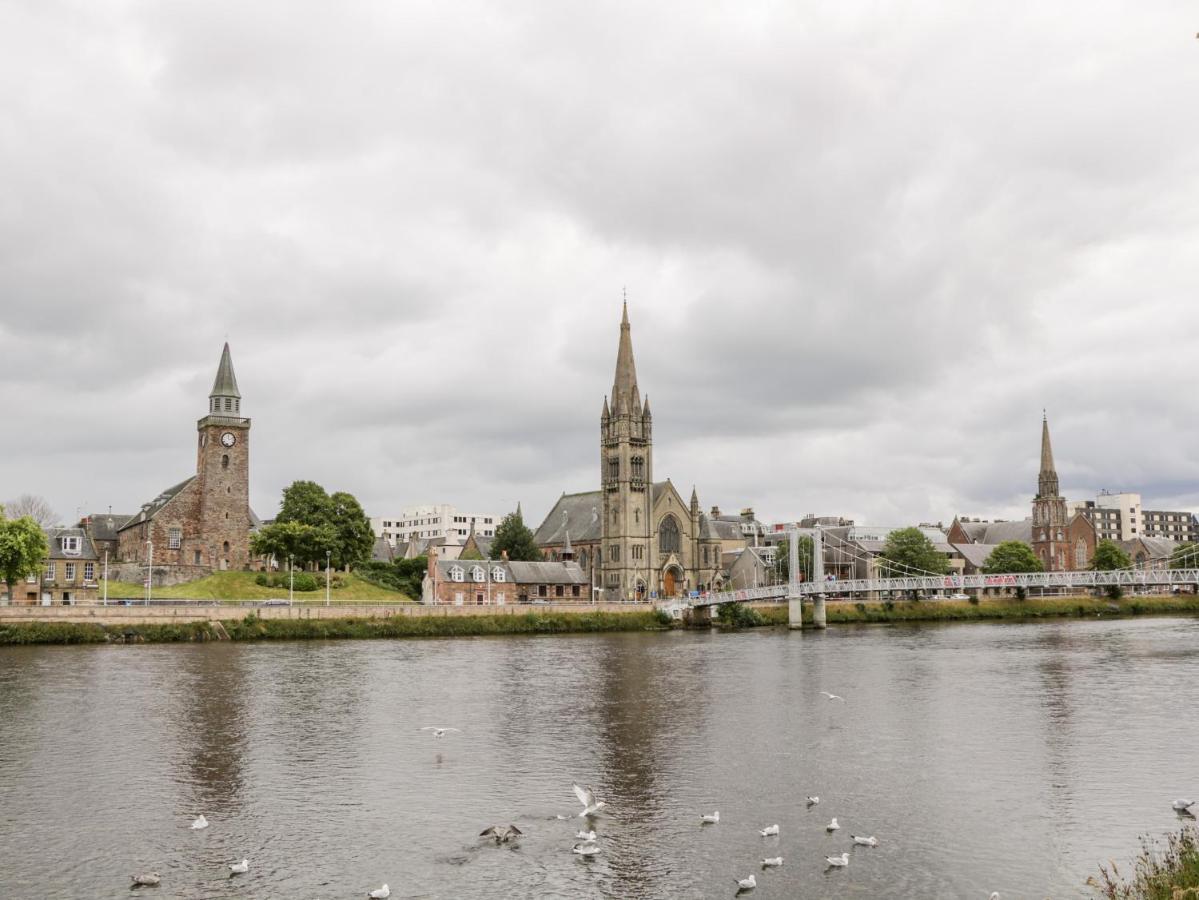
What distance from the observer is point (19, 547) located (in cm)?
7312

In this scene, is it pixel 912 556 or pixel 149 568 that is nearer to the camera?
pixel 149 568

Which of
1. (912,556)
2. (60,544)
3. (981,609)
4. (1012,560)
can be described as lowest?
(981,609)

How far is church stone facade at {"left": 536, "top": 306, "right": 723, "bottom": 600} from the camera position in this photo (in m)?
129

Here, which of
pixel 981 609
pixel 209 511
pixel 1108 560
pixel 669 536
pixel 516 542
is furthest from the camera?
pixel 1108 560

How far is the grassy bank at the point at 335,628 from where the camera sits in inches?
2869

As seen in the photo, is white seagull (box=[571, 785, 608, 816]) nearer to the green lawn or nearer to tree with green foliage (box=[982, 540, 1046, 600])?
the green lawn

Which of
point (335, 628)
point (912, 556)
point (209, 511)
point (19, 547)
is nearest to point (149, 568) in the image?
point (209, 511)

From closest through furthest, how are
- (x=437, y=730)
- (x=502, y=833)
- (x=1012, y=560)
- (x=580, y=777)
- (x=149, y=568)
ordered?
1. (x=502, y=833)
2. (x=580, y=777)
3. (x=437, y=730)
4. (x=149, y=568)
5. (x=1012, y=560)

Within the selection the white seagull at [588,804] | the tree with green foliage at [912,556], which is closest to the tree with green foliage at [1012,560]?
the tree with green foliage at [912,556]

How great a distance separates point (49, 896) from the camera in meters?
19.8

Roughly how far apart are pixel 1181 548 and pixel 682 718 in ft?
480

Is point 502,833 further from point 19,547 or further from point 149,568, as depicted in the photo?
point 149,568

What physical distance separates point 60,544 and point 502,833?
89.9 metres

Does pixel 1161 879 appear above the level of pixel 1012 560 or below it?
below
